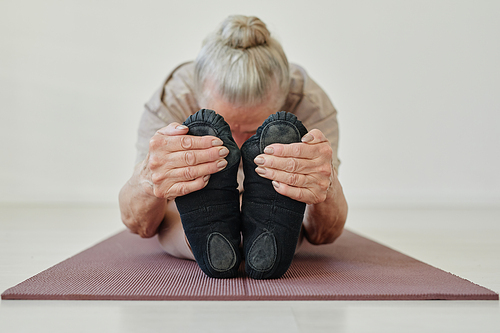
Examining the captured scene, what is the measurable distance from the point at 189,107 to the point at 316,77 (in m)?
2.21

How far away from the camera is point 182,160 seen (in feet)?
3.08

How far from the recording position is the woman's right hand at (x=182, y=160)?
94cm

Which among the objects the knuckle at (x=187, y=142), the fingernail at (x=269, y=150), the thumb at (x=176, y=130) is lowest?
the fingernail at (x=269, y=150)

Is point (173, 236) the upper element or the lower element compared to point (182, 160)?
lower

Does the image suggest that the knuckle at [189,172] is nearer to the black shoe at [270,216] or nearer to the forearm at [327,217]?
the black shoe at [270,216]

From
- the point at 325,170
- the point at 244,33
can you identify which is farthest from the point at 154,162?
the point at 244,33

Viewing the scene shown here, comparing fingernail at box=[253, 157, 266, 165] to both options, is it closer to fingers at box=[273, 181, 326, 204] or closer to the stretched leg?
fingers at box=[273, 181, 326, 204]

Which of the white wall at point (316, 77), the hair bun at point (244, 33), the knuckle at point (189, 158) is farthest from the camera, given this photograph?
the white wall at point (316, 77)

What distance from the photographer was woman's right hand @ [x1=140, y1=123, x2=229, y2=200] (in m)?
0.94

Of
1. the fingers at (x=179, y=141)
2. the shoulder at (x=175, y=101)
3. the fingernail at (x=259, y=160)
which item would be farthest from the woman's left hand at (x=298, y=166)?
the shoulder at (x=175, y=101)

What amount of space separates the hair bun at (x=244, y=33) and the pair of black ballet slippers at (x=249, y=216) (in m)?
0.36
